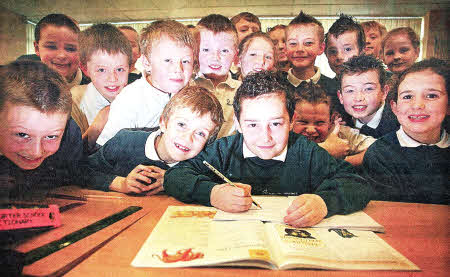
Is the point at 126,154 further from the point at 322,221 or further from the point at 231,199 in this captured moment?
the point at 322,221

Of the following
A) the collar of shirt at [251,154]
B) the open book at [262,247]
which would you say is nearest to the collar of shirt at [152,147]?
the collar of shirt at [251,154]

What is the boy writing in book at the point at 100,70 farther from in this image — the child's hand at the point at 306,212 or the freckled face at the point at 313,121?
the child's hand at the point at 306,212

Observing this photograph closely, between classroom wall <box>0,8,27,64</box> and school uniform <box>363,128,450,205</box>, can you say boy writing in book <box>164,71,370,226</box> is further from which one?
classroom wall <box>0,8,27,64</box>

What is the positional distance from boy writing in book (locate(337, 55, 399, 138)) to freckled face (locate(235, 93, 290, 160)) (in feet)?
1.01

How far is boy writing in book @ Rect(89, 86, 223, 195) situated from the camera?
4.67 ft

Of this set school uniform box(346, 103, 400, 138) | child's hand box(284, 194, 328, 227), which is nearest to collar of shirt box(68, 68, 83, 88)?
child's hand box(284, 194, 328, 227)

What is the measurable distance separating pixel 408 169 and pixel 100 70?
1536 mm

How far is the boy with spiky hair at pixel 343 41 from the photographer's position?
140cm

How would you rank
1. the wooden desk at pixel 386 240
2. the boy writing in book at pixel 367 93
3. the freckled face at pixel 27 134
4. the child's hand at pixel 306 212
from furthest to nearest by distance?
1. the boy writing in book at pixel 367 93
2. the freckled face at pixel 27 134
3. the child's hand at pixel 306 212
4. the wooden desk at pixel 386 240

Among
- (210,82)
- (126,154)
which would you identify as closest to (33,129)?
(126,154)

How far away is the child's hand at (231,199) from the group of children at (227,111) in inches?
2.6

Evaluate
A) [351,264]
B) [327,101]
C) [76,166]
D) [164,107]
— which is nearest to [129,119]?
[164,107]

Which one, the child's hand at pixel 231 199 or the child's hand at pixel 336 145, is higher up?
the child's hand at pixel 336 145

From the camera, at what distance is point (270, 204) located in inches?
49.4
